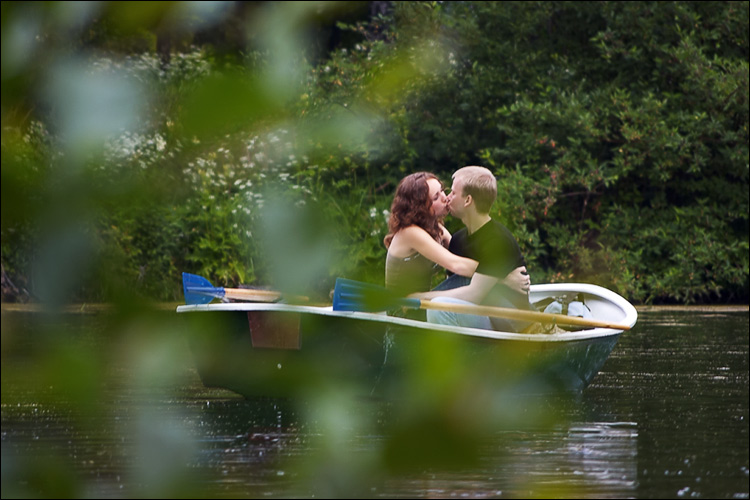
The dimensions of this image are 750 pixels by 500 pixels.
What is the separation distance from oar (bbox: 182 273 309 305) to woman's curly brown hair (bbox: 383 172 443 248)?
2.05 ft

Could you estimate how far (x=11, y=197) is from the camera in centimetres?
78

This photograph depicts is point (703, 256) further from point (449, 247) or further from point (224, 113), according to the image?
point (224, 113)

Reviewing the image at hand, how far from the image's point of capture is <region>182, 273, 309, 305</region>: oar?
0.87 metres

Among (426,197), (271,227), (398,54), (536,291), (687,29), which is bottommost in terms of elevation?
(271,227)

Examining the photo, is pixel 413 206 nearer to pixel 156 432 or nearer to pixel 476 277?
pixel 476 277

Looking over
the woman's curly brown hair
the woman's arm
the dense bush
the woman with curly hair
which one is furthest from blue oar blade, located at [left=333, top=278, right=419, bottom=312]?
the dense bush

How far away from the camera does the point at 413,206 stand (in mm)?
4668

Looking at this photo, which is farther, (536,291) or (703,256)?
(703,256)

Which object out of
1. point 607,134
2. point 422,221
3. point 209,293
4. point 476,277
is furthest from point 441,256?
point 607,134

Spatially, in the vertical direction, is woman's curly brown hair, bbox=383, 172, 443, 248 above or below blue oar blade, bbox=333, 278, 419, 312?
above

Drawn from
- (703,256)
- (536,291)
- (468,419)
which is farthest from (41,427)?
(703,256)

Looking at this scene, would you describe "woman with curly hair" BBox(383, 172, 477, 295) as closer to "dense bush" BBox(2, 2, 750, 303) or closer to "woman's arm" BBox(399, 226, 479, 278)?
"woman's arm" BBox(399, 226, 479, 278)

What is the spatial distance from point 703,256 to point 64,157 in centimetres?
1119

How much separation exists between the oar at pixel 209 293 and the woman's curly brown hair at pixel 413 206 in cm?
63
